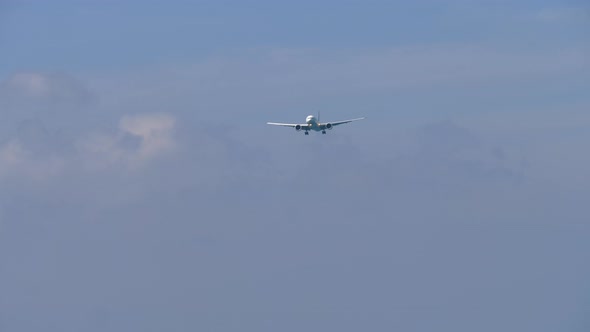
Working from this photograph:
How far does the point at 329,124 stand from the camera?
194 meters

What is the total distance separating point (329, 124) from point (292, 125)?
33.2ft

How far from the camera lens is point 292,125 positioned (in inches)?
7854
